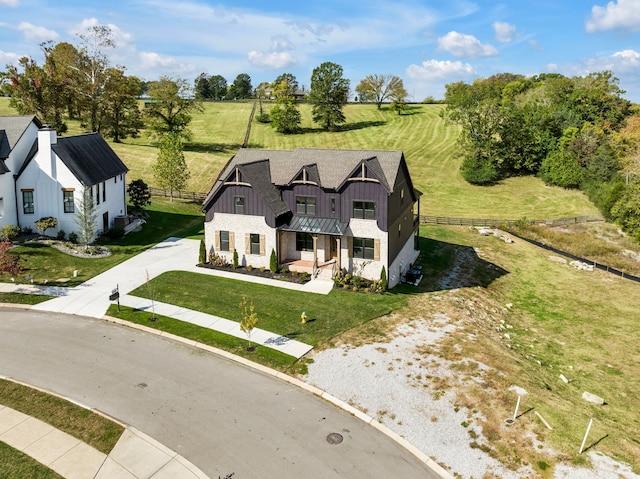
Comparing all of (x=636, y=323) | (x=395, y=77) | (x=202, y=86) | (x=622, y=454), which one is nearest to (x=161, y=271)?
(x=622, y=454)

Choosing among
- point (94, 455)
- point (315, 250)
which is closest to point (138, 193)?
point (315, 250)

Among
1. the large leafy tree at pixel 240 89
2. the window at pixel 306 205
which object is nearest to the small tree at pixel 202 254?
the window at pixel 306 205

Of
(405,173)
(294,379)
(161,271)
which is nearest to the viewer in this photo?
(294,379)

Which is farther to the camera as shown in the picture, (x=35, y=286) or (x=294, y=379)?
(x=35, y=286)

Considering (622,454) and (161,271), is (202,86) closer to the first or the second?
(161,271)

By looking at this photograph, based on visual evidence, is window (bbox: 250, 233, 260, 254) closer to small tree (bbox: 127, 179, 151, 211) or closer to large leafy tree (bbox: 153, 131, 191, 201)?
small tree (bbox: 127, 179, 151, 211)

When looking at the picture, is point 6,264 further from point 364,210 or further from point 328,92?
point 328,92

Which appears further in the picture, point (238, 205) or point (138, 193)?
point (138, 193)
